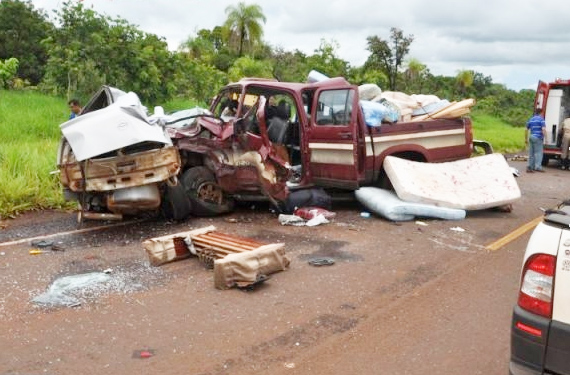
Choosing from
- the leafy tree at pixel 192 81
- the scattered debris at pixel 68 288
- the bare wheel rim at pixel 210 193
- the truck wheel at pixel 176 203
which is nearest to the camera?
the scattered debris at pixel 68 288

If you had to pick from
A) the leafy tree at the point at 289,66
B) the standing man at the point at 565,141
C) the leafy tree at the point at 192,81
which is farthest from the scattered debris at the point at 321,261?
the leafy tree at the point at 289,66

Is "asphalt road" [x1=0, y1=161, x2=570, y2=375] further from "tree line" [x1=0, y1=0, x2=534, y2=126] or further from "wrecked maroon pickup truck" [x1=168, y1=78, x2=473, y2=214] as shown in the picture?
"tree line" [x1=0, y1=0, x2=534, y2=126]

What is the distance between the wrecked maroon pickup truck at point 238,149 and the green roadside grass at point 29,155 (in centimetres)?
156

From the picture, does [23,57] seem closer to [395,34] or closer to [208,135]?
[395,34]

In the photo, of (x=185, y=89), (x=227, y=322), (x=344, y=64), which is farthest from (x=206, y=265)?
(x=344, y=64)

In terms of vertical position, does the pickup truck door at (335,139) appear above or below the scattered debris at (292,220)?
above

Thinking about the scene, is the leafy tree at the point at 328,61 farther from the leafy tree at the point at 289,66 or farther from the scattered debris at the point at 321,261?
the scattered debris at the point at 321,261

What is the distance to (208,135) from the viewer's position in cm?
875

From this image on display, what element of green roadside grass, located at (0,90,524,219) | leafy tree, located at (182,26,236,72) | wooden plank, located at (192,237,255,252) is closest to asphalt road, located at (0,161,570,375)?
wooden plank, located at (192,237,255,252)

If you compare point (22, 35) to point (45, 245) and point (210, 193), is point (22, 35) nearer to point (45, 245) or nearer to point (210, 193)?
point (210, 193)

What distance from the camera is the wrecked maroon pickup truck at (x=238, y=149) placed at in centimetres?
741

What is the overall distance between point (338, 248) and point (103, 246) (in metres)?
2.84

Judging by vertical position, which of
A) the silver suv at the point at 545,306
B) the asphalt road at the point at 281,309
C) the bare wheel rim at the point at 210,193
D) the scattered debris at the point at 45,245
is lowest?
the asphalt road at the point at 281,309

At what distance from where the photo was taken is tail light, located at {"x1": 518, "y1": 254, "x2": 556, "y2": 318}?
8.94 ft
